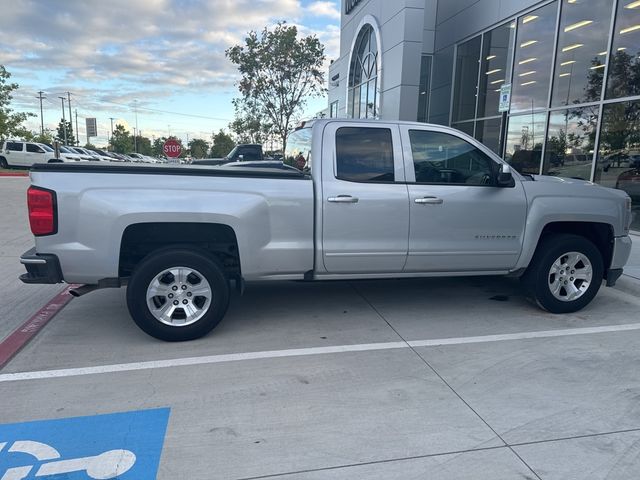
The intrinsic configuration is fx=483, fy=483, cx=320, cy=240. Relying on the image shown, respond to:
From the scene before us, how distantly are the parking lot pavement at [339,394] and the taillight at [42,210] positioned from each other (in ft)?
3.55

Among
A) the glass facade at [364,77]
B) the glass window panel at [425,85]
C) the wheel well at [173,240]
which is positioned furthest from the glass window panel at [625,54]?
the glass facade at [364,77]

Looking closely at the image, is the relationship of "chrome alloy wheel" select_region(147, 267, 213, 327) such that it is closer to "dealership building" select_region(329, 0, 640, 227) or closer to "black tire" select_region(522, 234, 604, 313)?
"black tire" select_region(522, 234, 604, 313)

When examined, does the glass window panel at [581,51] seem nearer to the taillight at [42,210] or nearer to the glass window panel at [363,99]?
the glass window panel at [363,99]

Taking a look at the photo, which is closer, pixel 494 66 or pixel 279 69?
pixel 494 66

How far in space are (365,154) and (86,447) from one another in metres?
3.31

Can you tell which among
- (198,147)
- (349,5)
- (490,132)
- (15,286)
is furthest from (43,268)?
(198,147)

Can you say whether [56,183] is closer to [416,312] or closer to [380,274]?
[380,274]

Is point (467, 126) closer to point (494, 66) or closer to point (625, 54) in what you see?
point (494, 66)

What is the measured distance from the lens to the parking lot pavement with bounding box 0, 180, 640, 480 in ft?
9.05

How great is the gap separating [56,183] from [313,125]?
7.78 feet

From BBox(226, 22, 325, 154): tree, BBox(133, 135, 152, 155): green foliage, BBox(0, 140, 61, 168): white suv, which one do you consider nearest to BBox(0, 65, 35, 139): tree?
BBox(0, 140, 61, 168): white suv

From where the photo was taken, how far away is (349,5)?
2323cm

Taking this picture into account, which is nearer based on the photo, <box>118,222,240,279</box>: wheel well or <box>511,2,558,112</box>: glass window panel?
<box>118,222,240,279</box>: wheel well

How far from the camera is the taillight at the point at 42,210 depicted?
3898 millimetres
